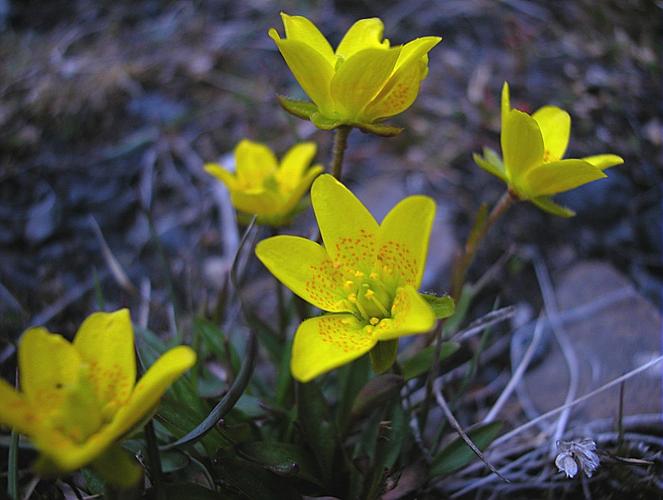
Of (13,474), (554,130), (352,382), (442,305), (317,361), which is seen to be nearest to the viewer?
(317,361)

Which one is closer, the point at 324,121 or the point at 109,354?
the point at 109,354

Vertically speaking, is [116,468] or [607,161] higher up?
[607,161]

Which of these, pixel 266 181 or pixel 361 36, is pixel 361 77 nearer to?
pixel 361 36

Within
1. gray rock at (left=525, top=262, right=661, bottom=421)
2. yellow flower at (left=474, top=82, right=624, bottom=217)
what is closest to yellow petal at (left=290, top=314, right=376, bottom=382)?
yellow flower at (left=474, top=82, right=624, bottom=217)

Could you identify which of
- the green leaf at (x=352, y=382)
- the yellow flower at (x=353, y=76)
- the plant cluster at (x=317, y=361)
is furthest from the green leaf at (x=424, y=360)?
the yellow flower at (x=353, y=76)

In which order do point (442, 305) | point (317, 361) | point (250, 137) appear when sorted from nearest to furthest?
point (317, 361) < point (442, 305) < point (250, 137)

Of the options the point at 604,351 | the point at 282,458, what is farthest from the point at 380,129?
the point at 604,351
